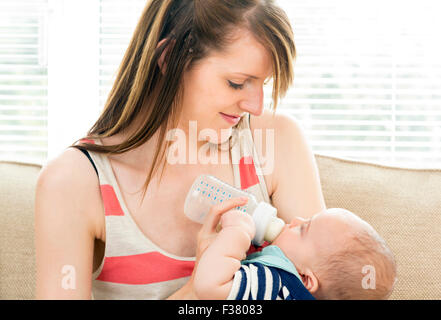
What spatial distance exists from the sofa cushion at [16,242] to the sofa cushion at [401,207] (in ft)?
3.31

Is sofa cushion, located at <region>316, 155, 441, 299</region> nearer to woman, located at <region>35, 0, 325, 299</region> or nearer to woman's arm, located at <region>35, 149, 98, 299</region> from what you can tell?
woman, located at <region>35, 0, 325, 299</region>

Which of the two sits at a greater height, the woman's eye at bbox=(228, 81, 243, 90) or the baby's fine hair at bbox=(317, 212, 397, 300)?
the woman's eye at bbox=(228, 81, 243, 90)

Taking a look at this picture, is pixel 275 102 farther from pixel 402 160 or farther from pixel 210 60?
pixel 402 160

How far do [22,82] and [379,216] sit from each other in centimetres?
192

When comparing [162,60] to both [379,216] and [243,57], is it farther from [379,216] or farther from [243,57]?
[379,216]

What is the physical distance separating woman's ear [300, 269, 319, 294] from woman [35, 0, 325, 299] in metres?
0.23

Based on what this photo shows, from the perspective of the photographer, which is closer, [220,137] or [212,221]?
[212,221]

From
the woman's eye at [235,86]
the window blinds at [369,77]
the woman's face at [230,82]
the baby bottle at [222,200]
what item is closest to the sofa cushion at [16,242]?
the baby bottle at [222,200]

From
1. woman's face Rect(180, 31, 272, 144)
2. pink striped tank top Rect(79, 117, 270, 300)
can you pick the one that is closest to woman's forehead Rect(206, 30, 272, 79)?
woman's face Rect(180, 31, 272, 144)

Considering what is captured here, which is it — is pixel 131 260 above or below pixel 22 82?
below

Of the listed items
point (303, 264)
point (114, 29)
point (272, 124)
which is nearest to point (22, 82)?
point (114, 29)

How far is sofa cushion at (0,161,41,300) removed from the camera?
58.9 inches

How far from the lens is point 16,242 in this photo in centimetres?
152

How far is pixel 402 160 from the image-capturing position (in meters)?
2.43
